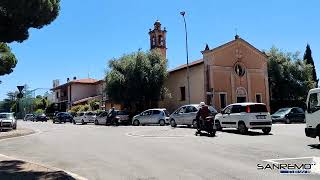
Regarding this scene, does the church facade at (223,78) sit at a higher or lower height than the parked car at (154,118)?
higher

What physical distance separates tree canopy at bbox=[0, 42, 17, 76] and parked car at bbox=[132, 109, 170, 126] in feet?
58.7

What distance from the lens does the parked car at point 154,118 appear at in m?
37.7

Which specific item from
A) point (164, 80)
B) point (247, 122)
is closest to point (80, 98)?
point (164, 80)

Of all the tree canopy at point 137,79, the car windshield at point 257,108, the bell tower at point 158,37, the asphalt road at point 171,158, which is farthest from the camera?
the bell tower at point 158,37

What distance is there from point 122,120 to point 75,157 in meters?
28.1

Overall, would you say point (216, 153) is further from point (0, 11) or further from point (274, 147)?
point (0, 11)

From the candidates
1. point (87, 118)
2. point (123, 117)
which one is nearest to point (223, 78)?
point (123, 117)

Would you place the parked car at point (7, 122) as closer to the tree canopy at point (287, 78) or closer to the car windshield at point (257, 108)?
the car windshield at point (257, 108)

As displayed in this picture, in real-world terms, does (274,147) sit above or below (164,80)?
below

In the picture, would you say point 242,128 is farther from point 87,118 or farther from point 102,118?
point 87,118

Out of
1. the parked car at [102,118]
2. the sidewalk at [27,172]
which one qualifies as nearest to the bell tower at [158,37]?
the parked car at [102,118]

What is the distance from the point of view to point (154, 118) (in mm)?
38250

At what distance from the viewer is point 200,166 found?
12.2 m

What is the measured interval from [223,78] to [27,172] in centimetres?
3815
